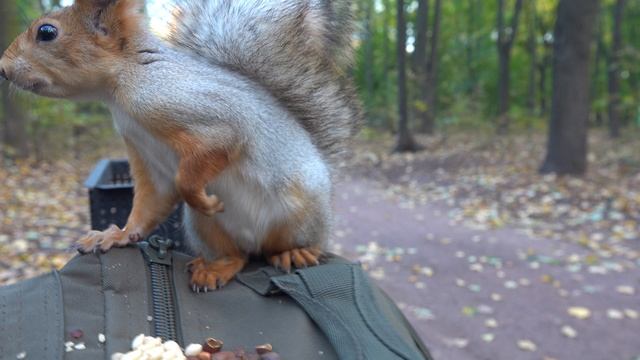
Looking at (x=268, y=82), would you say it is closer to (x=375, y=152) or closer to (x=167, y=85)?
(x=167, y=85)

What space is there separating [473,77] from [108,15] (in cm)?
1901

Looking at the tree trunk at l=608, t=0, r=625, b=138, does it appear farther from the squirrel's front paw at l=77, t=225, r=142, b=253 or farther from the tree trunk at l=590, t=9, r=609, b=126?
the squirrel's front paw at l=77, t=225, r=142, b=253

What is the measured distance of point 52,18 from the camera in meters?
1.24

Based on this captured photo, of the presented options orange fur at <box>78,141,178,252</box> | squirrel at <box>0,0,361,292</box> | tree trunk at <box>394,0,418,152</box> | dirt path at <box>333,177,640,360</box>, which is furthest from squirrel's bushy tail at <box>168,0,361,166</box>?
tree trunk at <box>394,0,418,152</box>

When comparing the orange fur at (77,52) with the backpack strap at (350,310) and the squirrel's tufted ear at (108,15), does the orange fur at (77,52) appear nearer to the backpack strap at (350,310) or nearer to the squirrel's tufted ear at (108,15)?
the squirrel's tufted ear at (108,15)

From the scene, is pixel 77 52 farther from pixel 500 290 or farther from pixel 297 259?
pixel 500 290

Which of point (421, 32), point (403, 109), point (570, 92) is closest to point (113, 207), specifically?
point (570, 92)

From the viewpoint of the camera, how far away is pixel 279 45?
150 cm

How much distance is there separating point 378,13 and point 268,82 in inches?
774

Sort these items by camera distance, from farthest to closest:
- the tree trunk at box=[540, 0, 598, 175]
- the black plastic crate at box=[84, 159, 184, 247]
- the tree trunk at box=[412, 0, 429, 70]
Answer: the tree trunk at box=[412, 0, 429, 70]
the tree trunk at box=[540, 0, 598, 175]
the black plastic crate at box=[84, 159, 184, 247]

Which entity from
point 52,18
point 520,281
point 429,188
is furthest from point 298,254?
point 429,188

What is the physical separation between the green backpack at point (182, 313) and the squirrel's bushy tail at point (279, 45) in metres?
0.49

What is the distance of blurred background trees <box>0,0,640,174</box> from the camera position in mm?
6398

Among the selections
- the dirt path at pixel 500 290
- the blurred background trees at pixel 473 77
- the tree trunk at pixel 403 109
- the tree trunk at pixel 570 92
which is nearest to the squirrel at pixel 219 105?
the blurred background trees at pixel 473 77
